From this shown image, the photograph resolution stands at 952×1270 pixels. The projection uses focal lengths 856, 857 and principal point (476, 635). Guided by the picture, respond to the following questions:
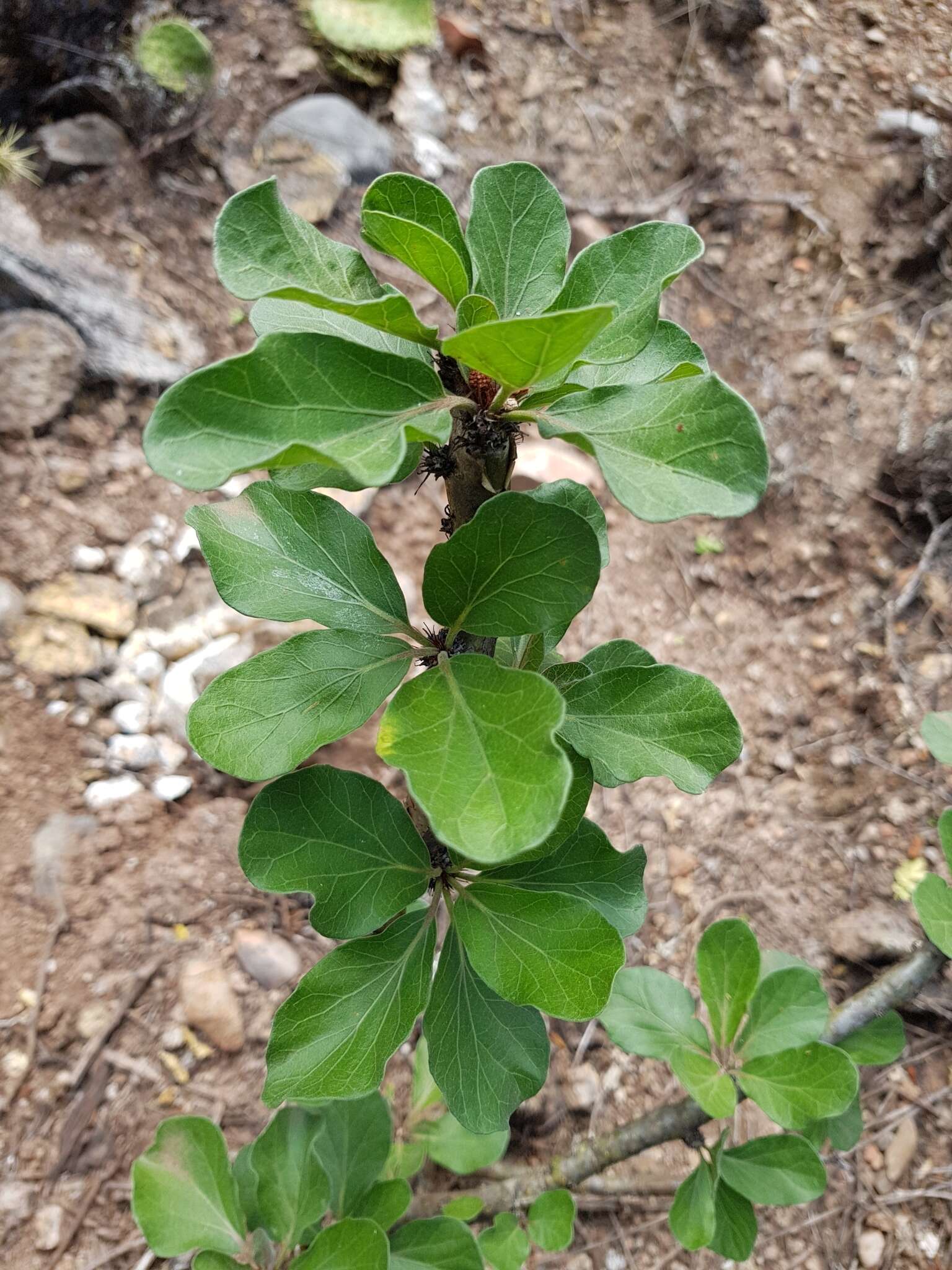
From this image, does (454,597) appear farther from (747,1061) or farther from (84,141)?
(84,141)

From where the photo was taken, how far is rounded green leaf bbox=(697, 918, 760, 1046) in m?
1.26

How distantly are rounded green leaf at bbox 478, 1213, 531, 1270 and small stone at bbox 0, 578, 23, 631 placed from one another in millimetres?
1779

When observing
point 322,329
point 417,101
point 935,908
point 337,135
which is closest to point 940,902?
point 935,908

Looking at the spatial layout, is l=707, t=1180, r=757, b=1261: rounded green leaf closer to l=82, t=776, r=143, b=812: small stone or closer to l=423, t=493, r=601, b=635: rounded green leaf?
l=423, t=493, r=601, b=635: rounded green leaf

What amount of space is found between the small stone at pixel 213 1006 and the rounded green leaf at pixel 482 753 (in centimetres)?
132

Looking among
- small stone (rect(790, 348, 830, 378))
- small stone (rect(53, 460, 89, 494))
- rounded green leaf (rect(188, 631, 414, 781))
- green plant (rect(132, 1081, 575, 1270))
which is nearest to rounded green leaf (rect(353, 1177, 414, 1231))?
green plant (rect(132, 1081, 575, 1270))

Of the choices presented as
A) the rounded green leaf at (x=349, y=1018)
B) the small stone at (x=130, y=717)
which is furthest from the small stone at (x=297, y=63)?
the rounded green leaf at (x=349, y=1018)

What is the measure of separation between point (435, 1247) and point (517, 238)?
1237 millimetres

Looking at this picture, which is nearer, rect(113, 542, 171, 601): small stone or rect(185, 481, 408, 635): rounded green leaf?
rect(185, 481, 408, 635): rounded green leaf

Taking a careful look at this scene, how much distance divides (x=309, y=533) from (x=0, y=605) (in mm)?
1721

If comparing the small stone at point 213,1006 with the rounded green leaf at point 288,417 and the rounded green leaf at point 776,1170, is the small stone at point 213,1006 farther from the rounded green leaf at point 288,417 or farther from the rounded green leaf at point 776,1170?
the rounded green leaf at point 288,417

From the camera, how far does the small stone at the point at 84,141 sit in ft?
9.59

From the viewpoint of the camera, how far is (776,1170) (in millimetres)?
1214

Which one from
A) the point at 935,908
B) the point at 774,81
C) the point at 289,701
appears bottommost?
the point at 935,908
